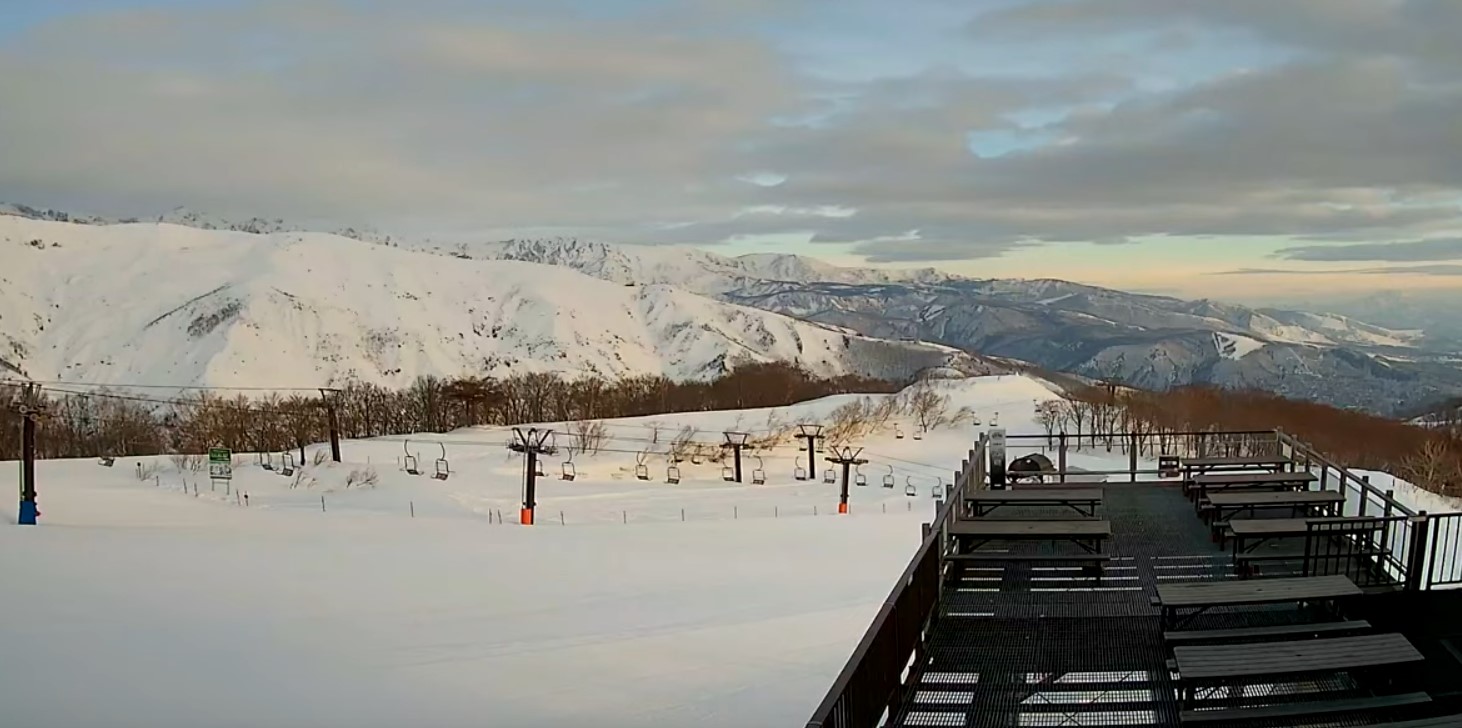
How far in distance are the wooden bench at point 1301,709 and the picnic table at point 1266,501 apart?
3788mm

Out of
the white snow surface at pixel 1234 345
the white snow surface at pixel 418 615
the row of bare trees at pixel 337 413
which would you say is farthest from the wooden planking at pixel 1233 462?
the white snow surface at pixel 1234 345

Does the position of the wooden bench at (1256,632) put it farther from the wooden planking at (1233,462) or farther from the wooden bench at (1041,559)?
the wooden planking at (1233,462)

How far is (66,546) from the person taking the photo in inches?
707

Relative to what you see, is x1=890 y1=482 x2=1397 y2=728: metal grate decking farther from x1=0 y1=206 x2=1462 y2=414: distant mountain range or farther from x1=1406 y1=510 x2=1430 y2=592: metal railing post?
x1=0 y1=206 x2=1462 y2=414: distant mountain range

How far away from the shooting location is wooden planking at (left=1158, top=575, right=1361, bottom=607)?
265 inches

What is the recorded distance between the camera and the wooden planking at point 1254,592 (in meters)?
6.72

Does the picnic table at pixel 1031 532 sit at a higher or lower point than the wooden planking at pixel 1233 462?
lower

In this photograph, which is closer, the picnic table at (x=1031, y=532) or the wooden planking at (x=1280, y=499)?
the picnic table at (x=1031, y=532)

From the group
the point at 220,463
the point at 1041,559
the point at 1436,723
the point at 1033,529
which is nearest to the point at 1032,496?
the point at 1033,529

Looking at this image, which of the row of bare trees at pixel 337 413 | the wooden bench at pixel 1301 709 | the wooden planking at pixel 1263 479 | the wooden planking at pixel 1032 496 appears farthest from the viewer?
the row of bare trees at pixel 337 413

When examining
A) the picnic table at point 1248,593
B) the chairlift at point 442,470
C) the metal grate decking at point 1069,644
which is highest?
the picnic table at point 1248,593

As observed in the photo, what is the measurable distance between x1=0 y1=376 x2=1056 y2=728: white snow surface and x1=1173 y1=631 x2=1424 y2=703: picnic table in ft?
18.1

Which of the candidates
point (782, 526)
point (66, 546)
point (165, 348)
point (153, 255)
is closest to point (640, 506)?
point (782, 526)

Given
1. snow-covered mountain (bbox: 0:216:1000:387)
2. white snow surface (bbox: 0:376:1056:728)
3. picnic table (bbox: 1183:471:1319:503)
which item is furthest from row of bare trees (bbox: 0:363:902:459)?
picnic table (bbox: 1183:471:1319:503)
